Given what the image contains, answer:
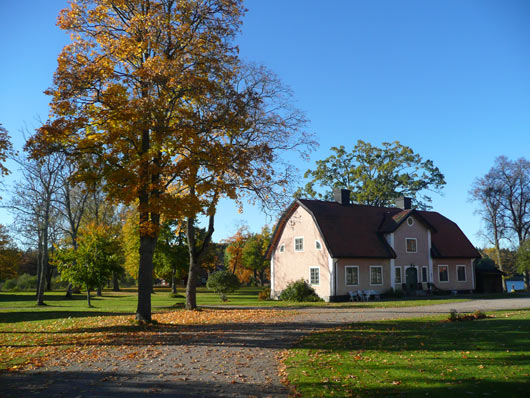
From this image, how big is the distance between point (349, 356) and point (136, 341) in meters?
6.14

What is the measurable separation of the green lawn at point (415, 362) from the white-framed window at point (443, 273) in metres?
25.5

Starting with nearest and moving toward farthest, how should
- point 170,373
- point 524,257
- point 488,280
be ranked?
point 170,373
point 488,280
point 524,257

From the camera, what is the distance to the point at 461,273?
4028 centimetres

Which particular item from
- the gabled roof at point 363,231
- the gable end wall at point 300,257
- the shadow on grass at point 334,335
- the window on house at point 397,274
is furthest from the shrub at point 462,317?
the window on house at point 397,274

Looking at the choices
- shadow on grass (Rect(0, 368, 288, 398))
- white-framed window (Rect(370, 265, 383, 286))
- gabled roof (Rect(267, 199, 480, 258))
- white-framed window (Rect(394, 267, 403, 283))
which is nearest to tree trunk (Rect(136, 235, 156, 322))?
shadow on grass (Rect(0, 368, 288, 398))

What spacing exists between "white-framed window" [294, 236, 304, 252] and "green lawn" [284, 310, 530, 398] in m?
21.0

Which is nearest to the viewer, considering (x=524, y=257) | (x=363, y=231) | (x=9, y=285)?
(x=363, y=231)

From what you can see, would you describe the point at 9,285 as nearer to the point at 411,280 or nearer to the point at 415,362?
the point at 411,280

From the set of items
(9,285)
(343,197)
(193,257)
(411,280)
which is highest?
(343,197)

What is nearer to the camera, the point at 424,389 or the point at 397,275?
the point at 424,389

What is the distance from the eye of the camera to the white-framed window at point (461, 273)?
40.0m

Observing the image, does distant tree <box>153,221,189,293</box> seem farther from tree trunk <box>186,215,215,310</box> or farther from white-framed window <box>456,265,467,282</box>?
white-framed window <box>456,265,467,282</box>

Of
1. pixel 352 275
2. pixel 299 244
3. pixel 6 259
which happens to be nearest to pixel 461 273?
pixel 352 275

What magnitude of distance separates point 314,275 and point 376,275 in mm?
4988
